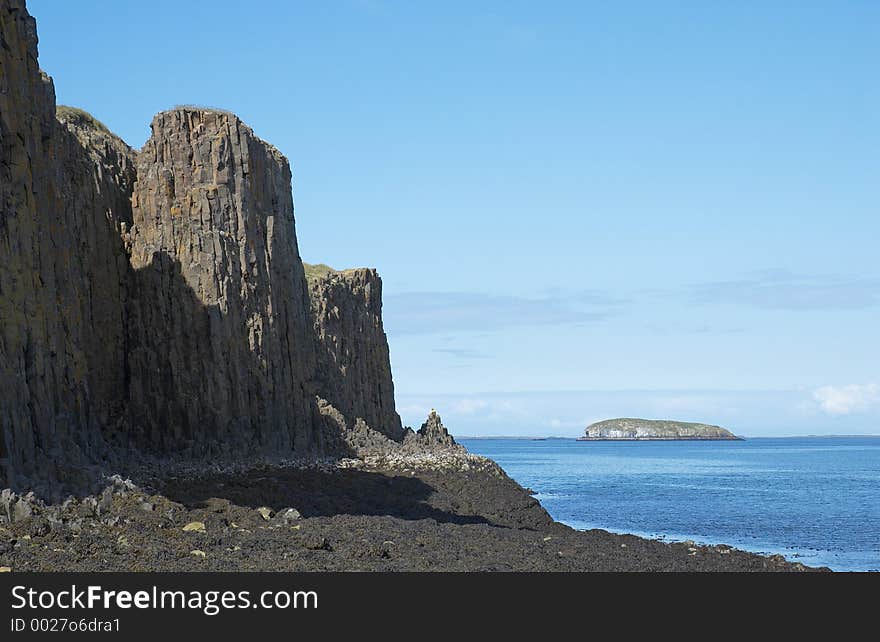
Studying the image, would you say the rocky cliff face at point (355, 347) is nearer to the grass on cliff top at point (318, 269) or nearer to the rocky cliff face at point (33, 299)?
the grass on cliff top at point (318, 269)

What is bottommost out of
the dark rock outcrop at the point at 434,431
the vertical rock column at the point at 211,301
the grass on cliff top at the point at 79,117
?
the dark rock outcrop at the point at 434,431

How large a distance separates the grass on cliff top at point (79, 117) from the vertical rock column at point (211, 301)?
13.1 ft

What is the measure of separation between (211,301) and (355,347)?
35115 mm

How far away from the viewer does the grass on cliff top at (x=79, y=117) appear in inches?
2436

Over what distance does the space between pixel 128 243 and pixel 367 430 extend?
79.1 ft

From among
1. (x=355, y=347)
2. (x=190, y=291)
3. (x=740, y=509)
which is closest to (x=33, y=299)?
(x=190, y=291)

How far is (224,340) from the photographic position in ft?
203

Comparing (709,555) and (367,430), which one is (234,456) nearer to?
(367,430)

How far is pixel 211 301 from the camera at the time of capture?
61.8 meters

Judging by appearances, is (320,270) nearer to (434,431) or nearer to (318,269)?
→ (318,269)

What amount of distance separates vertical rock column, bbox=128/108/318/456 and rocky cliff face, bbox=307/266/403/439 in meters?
21.1

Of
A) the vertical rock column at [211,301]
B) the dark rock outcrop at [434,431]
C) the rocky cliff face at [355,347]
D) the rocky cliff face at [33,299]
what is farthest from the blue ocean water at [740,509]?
the rocky cliff face at [33,299]

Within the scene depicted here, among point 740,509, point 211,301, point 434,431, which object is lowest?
point 740,509

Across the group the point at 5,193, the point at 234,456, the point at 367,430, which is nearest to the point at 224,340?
the point at 234,456
